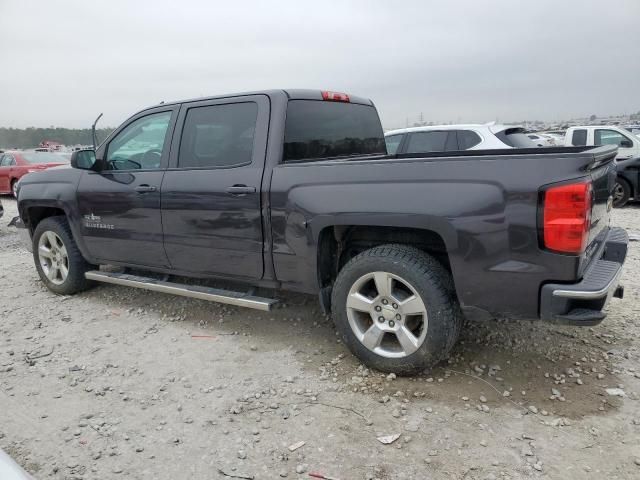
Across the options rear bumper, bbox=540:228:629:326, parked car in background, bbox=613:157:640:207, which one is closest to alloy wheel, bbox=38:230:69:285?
rear bumper, bbox=540:228:629:326

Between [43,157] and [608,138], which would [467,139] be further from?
[43,157]

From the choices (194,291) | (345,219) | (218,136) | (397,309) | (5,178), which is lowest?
(194,291)

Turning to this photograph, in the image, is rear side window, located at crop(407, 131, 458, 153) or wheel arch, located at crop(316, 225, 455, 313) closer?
wheel arch, located at crop(316, 225, 455, 313)

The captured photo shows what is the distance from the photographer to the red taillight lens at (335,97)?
415 centimetres

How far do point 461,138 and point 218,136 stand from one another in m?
5.38

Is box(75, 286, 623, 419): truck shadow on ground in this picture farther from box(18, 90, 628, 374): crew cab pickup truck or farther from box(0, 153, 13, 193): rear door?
box(0, 153, 13, 193): rear door

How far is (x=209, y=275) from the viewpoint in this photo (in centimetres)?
408

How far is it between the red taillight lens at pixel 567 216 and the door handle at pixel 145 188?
9.93 feet

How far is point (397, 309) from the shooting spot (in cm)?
318

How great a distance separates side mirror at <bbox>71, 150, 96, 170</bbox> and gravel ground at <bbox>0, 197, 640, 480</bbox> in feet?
4.66

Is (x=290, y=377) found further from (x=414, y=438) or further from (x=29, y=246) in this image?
(x=29, y=246)

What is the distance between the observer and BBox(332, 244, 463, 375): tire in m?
3.05

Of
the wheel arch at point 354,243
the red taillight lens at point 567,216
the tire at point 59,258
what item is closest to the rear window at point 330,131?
the wheel arch at point 354,243

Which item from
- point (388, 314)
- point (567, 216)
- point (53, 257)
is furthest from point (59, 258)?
point (567, 216)
